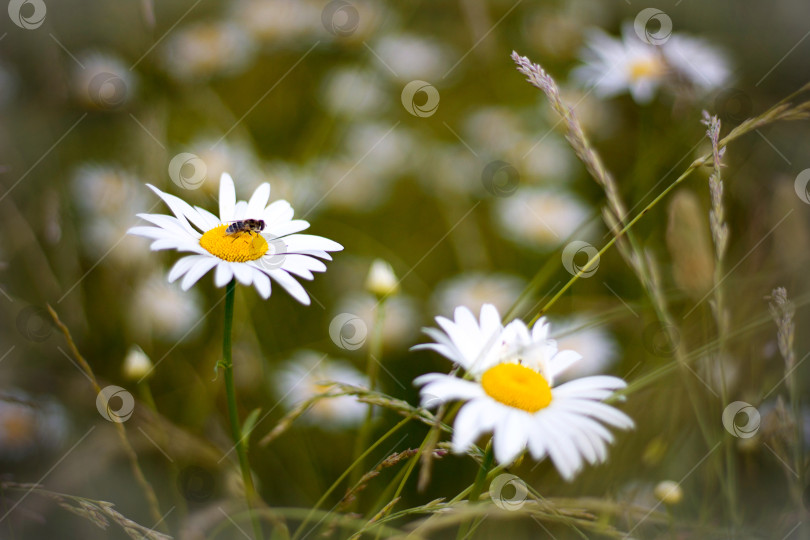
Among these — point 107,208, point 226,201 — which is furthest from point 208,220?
point 107,208

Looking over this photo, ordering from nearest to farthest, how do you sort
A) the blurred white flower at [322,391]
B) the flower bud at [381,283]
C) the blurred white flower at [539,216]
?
the flower bud at [381,283]
the blurred white flower at [322,391]
the blurred white flower at [539,216]

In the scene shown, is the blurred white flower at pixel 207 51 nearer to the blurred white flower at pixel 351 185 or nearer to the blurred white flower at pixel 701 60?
the blurred white flower at pixel 351 185

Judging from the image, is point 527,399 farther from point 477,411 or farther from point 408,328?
point 408,328

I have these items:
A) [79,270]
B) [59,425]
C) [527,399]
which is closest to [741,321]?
[527,399]

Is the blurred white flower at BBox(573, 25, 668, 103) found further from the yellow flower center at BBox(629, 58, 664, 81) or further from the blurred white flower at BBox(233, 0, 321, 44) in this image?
the blurred white flower at BBox(233, 0, 321, 44)

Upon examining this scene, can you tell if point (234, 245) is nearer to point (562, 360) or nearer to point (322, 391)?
point (562, 360)

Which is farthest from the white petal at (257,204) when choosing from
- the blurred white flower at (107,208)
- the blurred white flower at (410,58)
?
the blurred white flower at (410,58)
